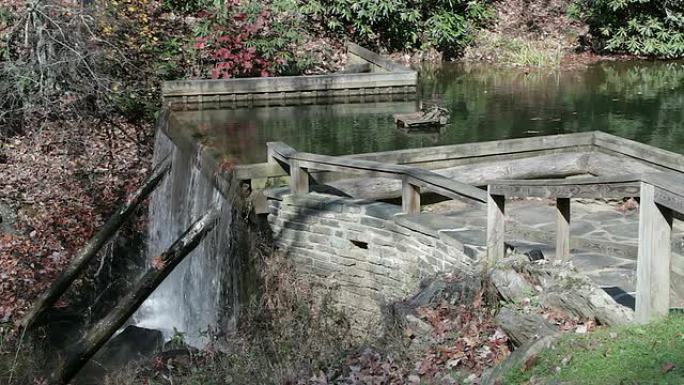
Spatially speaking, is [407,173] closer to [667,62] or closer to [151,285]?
[151,285]

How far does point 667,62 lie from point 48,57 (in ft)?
45.7

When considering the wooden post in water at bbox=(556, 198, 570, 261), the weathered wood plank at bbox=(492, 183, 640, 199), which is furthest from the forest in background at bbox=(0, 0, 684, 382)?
the wooden post in water at bbox=(556, 198, 570, 261)

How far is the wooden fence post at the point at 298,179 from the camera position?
10258mm

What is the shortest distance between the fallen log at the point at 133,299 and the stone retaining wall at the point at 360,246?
79 centimetres

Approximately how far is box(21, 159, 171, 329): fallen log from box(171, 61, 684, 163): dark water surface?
33.8 inches

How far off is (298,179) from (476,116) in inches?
227

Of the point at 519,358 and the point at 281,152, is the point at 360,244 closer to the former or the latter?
the point at 281,152

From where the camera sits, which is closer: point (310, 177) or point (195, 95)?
point (310, 177)

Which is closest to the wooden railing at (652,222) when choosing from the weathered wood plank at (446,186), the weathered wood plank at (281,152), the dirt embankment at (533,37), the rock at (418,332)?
the rock at (418,332)

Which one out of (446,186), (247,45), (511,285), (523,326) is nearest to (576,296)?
(523,326)

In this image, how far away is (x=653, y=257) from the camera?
545cm

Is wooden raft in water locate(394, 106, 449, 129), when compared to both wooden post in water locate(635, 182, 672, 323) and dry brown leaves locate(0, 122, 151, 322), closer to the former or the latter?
dry brown leaves locate(0, 122, 151, 322)

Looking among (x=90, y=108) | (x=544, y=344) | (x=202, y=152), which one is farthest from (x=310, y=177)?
(x=90, y=108)

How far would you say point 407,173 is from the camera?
9.07 metres
